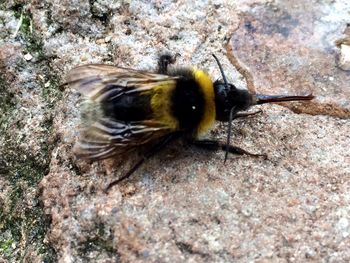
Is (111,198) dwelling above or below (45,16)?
below

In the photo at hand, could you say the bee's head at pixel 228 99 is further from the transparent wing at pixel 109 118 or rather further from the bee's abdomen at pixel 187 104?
the transparent wing at pixel 109 118

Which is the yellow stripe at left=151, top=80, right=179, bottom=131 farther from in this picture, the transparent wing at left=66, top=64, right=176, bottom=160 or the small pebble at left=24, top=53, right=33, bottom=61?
the small pebble at left=24, top=53, right=33, bottom=61

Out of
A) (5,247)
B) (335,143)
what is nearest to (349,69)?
(335,143)

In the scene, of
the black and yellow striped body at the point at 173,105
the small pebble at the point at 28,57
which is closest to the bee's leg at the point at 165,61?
the black and yellow striped body at the point at 173,105

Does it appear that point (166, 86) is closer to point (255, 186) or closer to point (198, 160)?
point (198, 160)

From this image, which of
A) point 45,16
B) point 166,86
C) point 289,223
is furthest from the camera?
point 45,16

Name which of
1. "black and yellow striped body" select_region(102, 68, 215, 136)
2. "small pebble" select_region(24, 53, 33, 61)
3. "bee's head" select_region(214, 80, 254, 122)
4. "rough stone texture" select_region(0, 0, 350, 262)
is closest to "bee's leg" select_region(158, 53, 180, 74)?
"rough stone texture" select_region(0, 0, 350, 262)

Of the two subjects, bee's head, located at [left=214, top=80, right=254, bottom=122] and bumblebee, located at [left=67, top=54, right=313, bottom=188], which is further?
bee's head, located at [left=214, top=80, right=254, bottom=122]

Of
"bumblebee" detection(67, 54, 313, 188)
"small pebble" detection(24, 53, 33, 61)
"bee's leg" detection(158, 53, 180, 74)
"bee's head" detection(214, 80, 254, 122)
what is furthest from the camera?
"small pebble" detection(24, 53, 33, 61)
